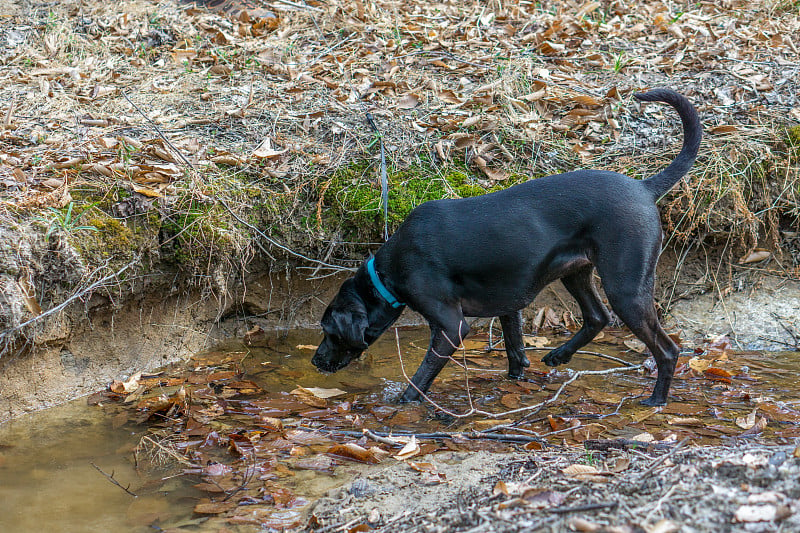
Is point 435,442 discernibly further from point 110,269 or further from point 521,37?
point 521,37

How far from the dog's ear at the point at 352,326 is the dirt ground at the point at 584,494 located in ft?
3.89

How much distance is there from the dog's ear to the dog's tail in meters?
1.90

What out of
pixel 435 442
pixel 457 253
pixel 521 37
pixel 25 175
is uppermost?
pixel 521 37

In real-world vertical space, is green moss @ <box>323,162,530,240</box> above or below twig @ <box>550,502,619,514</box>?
above

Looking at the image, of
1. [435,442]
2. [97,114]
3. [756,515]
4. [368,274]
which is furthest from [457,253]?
[97,114]

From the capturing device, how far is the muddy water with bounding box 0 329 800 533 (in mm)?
3191

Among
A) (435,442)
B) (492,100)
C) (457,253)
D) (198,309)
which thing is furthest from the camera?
(492,100)

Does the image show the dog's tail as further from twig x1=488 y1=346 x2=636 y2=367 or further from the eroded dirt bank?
the eroded dirt bank

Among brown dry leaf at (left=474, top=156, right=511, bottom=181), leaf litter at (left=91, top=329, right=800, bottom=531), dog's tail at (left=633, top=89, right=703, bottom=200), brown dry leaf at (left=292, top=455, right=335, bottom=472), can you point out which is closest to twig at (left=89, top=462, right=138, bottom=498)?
leaf litter at (left=91, top=329, right=800, bottom=531)

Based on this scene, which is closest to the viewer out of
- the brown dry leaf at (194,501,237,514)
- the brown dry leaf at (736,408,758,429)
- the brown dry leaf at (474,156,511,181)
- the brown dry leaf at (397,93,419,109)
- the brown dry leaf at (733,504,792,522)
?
the brown dry leaf at (733,504,792,522)

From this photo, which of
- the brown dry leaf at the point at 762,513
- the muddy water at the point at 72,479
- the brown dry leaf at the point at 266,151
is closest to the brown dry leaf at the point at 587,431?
the brown dry leaf at the point at 762,513

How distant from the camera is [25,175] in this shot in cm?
461

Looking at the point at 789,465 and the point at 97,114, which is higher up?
the point at 97,114

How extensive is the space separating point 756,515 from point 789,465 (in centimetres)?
44
